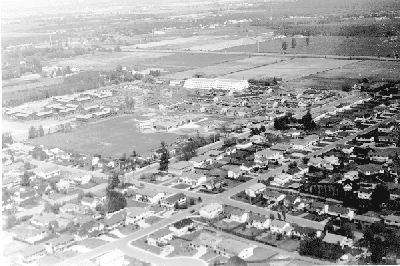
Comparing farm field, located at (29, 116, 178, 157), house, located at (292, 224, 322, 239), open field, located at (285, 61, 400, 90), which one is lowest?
house, located at (292, 224, 322, 239)

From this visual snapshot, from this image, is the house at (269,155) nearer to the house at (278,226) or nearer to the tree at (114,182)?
the tree at (114,182)

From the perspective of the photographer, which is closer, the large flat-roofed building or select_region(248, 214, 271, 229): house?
select_region(248, 214, 271, 229): house

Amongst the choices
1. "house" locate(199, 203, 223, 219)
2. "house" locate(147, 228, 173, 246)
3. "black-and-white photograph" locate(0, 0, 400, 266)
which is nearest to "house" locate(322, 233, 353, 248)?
"black-and-white photograph" locate(0, 0, 400, 266)

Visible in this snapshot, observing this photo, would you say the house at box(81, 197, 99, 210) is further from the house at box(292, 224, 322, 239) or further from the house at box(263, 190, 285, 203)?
the house at box(292, 224, 322, 239)

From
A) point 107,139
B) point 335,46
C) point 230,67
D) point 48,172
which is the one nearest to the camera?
point 48,172

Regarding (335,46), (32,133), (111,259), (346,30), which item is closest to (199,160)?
(111,259)

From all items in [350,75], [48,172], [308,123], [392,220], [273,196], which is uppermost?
[350,75]

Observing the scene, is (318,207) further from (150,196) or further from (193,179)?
(150,196)

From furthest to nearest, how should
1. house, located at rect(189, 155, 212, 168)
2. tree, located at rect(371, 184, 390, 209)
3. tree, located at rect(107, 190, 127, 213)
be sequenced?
house, located at rect(189, 155, 212, 168), tree, located at rect(107, 190, 127, 213), tree, located at rect(371, 184, 390, 209)

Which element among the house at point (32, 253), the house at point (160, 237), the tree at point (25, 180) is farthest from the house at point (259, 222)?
the tree at point (25, 180)
